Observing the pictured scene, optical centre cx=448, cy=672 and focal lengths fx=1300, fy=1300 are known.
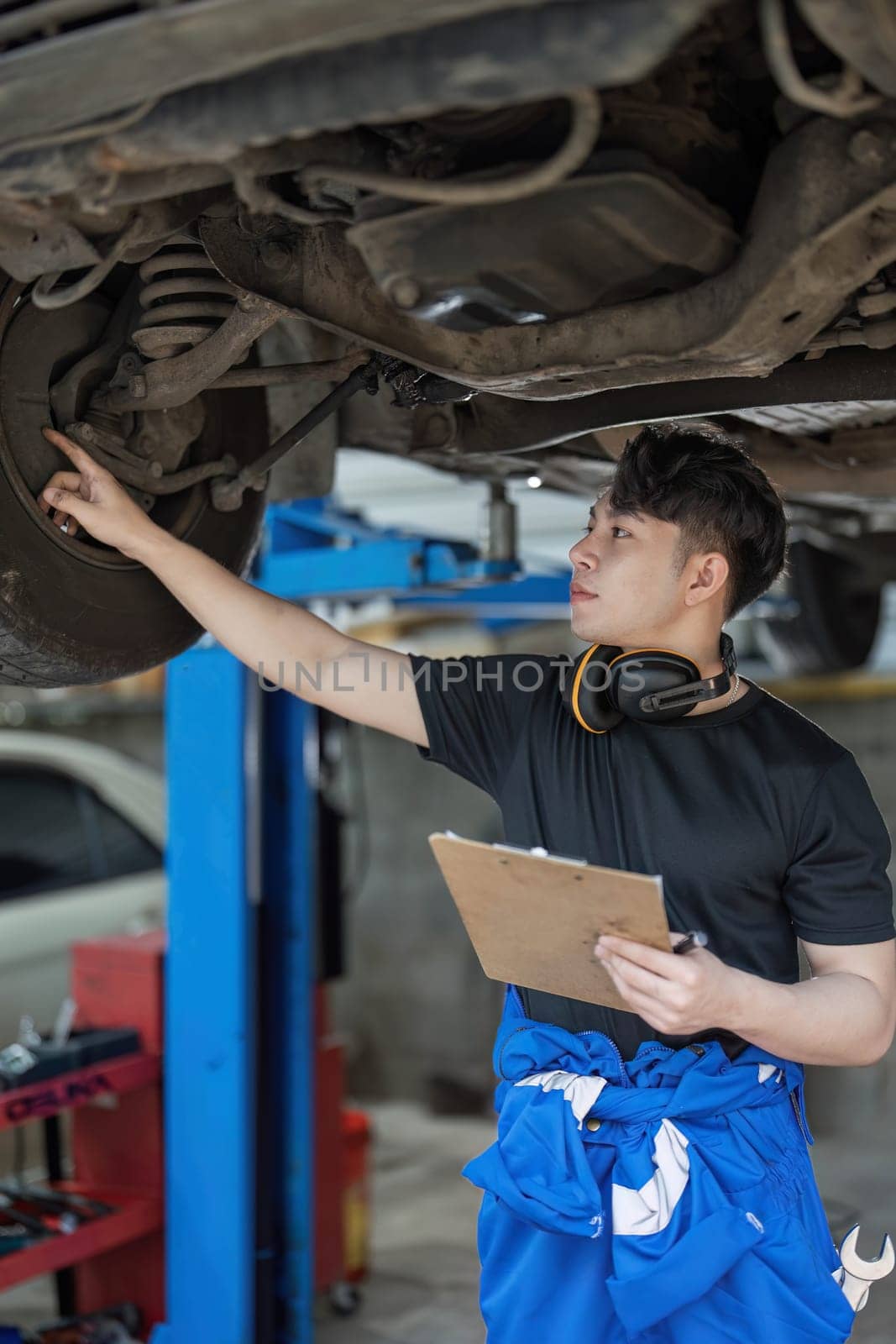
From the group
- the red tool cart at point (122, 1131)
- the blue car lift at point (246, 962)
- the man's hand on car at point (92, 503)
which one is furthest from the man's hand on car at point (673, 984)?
the red tool cart at point (122, 1131)

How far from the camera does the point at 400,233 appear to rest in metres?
1.17

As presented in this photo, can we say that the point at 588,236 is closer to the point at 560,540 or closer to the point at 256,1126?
the point at 256,1126

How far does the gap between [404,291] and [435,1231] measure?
10.4ft

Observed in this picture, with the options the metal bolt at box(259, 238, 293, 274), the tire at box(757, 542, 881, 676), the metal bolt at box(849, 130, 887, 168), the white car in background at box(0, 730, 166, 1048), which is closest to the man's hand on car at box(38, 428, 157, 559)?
the metal bolt at box(259, 238, 293, 274)

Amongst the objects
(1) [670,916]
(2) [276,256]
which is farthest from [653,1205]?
(2) [276,256]

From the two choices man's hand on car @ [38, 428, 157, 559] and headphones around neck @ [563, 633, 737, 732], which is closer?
headphones around neck @ [563, 633, 737, 732]

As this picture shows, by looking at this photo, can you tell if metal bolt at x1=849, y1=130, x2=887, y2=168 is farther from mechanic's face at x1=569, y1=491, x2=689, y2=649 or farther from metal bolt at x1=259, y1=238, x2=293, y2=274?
metal bolt at x1=259, y1=238, x2=293, y2=274

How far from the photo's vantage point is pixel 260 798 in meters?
2.85

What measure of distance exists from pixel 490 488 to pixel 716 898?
1702mm

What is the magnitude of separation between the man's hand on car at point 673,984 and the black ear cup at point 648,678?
1.07 feet

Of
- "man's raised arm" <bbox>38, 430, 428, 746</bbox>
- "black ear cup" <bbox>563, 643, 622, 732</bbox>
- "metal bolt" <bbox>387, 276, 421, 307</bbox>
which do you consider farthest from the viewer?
"man's raised arm" <bbox>38, 430, 428, 746</bbox>

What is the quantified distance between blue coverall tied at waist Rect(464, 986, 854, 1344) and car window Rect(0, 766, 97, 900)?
233 centimetres

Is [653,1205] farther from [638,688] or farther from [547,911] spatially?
[638,688]

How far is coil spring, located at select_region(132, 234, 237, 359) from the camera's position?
1521 mm
